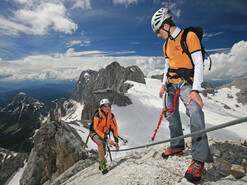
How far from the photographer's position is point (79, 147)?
12.1 metres

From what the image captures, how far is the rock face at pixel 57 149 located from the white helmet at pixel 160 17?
1023cm

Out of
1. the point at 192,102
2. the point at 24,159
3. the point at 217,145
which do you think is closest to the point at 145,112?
the point at 217,145

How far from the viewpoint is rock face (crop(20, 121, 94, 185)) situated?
1181cm

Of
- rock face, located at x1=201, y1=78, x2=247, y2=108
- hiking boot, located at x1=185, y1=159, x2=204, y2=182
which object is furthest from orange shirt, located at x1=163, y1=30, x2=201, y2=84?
rock face, located at x1=201, y1=78, x2=247, y2=108

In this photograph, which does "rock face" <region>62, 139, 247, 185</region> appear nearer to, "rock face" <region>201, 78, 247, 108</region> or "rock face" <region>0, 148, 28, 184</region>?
"rock face" <region>0, 148, 28, 184</region>

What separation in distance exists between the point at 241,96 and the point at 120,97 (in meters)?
59.1

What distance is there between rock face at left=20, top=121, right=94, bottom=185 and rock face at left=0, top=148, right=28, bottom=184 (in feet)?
95.7

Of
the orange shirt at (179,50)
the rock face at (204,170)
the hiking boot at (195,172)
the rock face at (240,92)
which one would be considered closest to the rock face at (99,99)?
the rock face at (204,170)

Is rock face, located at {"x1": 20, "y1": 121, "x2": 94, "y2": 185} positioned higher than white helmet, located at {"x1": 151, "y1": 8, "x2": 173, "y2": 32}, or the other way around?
white helmet, located at {"x1": 151, "y1": 8, "x2": 173, "y2": 32}

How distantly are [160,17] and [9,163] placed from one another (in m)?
56.6

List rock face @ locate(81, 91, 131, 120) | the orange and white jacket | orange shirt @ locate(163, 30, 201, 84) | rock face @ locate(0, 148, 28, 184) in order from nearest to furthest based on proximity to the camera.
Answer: orange shirt @ locate(163, 30, 201, 84) < the orange and white jacket < rock face @ locate(81, 91, 131, 120) < rock face @ locate(0, 148, 28, 184)

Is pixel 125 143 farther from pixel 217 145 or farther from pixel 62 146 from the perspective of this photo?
pixel 217 145

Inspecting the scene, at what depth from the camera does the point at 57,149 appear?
1382 centimetres

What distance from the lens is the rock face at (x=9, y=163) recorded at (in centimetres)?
3730
